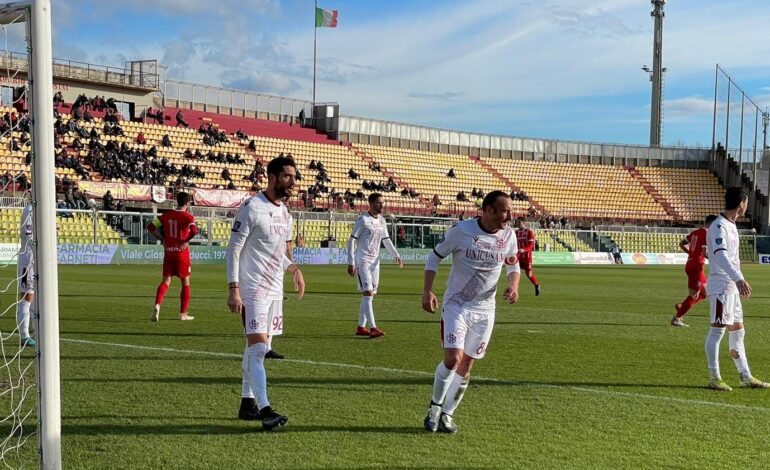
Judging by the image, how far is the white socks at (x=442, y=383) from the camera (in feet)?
23.5

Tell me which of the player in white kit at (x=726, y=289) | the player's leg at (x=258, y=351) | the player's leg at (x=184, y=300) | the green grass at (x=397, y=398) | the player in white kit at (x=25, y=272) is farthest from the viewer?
the player's leg at (x=184, y=300)

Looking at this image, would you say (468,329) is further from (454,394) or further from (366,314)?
(366,314)

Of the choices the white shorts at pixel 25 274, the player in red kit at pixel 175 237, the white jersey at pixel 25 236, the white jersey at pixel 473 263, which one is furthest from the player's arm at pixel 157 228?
the white jersey at pixel 473 263

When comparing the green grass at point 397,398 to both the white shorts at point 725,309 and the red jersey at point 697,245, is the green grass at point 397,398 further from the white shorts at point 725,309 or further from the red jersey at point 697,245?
the red jersey at point 697,245

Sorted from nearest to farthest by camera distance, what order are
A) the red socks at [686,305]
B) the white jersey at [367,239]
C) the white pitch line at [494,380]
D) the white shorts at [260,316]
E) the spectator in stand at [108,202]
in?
the white shorts at [260,316] → the white pitch line at [494,380] → the white jersey at [367,239] → the red socks at [686,305] → the spectator in stand at [108,202]

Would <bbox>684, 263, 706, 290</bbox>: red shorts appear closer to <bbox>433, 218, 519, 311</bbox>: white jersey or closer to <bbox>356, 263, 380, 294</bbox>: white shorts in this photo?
<bbox>356, 263, 380, 294</bbox>: white shorts

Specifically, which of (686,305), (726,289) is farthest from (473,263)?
(686,305)

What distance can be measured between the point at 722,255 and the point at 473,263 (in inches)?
130

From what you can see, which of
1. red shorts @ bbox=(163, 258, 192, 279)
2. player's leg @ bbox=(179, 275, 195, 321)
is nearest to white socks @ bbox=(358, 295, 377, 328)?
red shorts @ bbox=(163, 258, 192, 279)

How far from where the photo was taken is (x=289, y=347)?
1204 centimetres

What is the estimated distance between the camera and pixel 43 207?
4.91m

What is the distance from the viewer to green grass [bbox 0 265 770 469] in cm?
638

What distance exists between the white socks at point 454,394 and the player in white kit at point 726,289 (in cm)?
344

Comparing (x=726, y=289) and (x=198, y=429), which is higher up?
(x=726, y=289)
